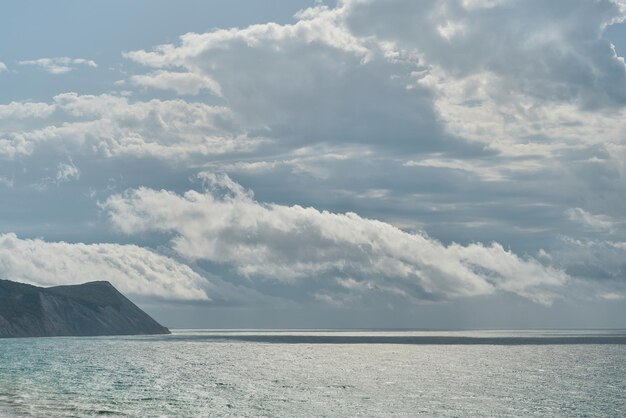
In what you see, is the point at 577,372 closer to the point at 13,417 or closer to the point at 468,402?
the point at 468,402

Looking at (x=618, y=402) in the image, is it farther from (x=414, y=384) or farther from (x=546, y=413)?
(x=414, y=384)

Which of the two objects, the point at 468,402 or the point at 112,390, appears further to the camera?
the point at 112,390

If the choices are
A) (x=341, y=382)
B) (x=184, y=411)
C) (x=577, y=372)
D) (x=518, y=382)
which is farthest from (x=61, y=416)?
(x=577, y=372)

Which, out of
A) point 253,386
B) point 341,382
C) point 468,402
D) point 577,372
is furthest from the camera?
point 577,372

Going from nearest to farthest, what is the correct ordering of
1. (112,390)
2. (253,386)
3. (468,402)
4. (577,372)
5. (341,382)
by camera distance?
(468,402)
(112,390)
(253,386)
(341,382)
(577,372)

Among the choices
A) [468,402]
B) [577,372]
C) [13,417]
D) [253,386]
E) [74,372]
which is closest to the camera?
[13,417]

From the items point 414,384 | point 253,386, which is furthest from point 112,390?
point 414,384

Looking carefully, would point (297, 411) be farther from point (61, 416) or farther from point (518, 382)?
point (518, 382)

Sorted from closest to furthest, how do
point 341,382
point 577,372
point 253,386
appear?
1. point 253,386
2. point 341,382
3. point 577,372

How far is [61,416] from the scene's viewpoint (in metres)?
79.5

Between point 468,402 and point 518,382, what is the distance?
120 feet

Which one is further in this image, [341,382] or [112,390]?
[341,382]

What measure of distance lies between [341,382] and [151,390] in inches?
1369

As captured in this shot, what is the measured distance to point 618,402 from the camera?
101375mm
